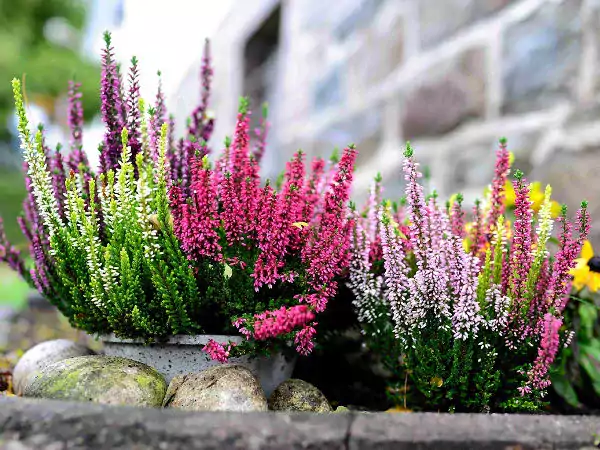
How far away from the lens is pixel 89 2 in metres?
15.1

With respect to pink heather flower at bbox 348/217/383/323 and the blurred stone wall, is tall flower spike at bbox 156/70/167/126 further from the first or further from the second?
pink heather flower at bbox 348/217/383/323

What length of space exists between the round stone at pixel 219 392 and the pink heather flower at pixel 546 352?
2.04 ft

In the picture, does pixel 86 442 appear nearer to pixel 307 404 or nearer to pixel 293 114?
pixel 307 404

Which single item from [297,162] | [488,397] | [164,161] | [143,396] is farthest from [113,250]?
[488,397]

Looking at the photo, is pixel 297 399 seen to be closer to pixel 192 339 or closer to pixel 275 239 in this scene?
pixel 192 339

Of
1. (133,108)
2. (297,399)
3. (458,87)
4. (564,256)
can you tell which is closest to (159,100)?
(133,108)

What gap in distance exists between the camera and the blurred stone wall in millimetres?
2275

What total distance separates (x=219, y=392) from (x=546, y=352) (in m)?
0.73

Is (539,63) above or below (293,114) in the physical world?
below

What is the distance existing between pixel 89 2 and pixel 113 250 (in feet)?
51.5

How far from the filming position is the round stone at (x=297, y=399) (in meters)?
1.44

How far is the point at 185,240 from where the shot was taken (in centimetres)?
140

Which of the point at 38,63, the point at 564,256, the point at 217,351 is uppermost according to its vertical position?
the point at 38,63

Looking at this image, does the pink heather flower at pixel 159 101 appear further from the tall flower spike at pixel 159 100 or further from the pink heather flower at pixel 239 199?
the pink heather flower at pixel 239 199
